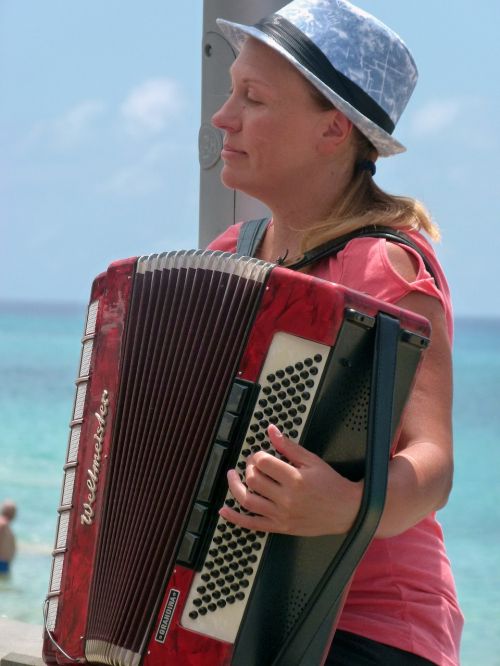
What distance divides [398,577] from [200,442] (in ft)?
1.41

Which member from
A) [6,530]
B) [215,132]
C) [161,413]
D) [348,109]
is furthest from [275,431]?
[6,530]

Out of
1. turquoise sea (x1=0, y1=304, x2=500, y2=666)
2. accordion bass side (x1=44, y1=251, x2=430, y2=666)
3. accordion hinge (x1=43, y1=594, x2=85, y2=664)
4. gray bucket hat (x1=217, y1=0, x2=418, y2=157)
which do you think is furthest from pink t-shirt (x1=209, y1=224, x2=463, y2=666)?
turquoise sea (x1=0, y1=304, x2=500, y2=666)

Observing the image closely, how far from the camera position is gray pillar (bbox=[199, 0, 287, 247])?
2947 millimetres

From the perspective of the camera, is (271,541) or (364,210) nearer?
(271,541)

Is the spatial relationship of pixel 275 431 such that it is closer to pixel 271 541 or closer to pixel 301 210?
pixel 271 541

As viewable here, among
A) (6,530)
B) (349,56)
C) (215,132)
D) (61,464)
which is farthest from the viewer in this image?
(61,464)

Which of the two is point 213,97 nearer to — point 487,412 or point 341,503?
point 341,503

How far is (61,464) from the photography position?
25.3 meters

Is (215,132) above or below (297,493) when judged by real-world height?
above

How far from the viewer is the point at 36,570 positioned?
52.5 feet

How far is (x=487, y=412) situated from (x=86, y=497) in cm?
3228

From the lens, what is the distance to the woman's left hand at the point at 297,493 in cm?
188

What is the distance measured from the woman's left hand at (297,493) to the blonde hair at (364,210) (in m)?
0.47

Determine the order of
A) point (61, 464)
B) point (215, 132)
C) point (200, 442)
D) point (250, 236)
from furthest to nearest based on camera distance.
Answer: point (61, 464) < point (215, 132) < point (250, 236) < point (200, 442)
